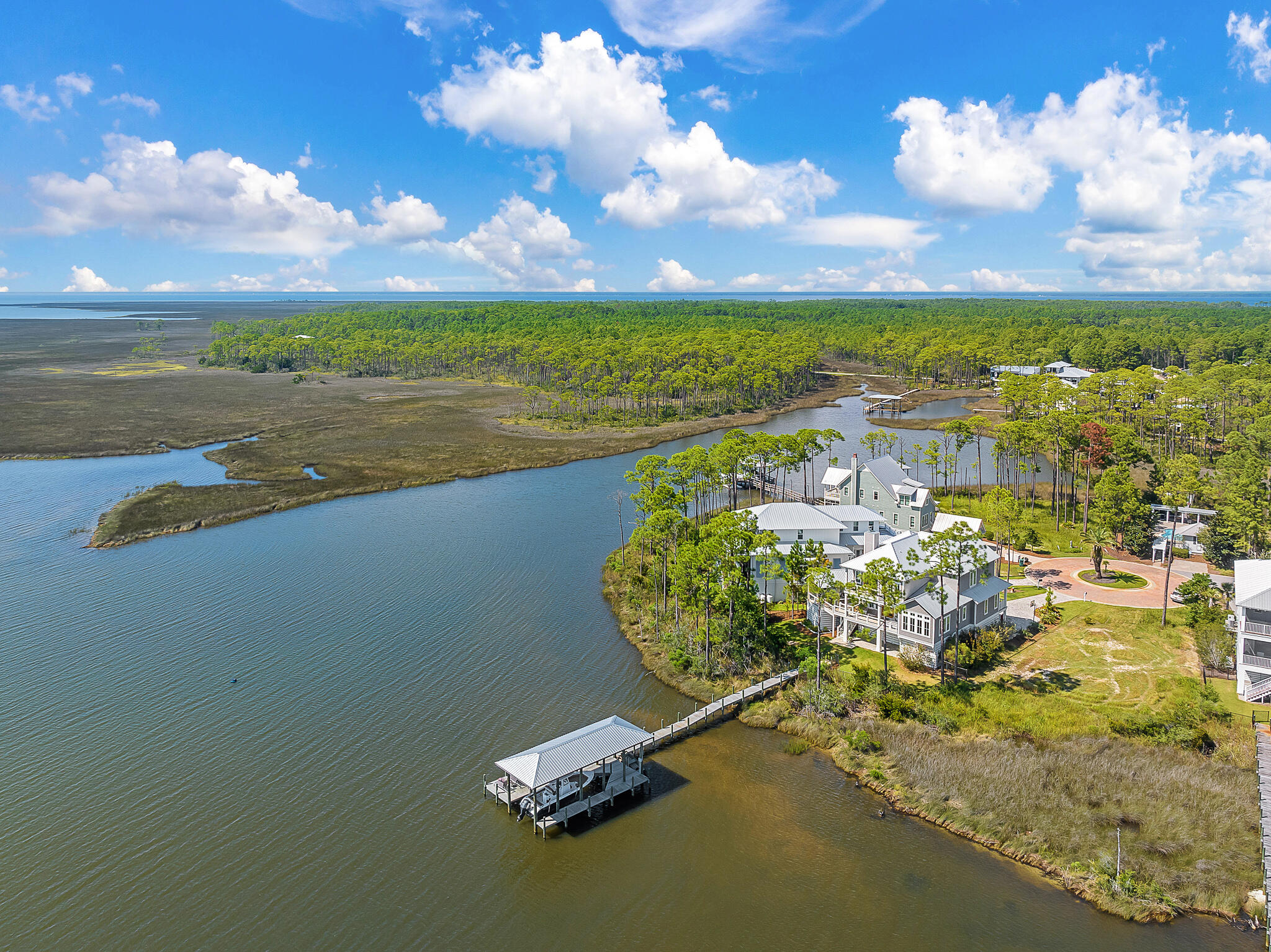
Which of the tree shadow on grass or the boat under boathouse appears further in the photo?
the tree shadow on grass

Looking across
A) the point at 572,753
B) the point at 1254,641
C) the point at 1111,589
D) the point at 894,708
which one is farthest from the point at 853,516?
the point at 572,753

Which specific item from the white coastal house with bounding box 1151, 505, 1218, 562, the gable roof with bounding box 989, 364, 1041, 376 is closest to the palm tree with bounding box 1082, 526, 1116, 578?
the white coastal house with bounding box 1151, 505, 1218, 562

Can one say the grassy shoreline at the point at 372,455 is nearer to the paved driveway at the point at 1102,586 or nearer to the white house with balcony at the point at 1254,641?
the paved driveway at the point at 1102,586

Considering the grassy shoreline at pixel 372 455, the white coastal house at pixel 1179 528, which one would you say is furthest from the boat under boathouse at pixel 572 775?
the grassy shoreline at pixel 372 455

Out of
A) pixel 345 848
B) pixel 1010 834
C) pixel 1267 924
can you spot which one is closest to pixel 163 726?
pixel 345 848

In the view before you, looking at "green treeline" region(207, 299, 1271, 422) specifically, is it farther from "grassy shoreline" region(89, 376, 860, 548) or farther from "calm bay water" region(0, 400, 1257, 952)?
"calm bay water" region(0, 400, 1257, 952)

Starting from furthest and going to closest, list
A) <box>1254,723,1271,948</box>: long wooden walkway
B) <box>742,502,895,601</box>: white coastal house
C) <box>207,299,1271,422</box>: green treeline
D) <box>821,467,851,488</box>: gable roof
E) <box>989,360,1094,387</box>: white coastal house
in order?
1. <box>989,360,1094,387</box>: white coastal house
2. <box>207,299,1271,422</box>: green treeline
3. <box>821,467,851,488</box>: gable roof
4. <box>742,502,895,601</box>: white coastal house
5. <box>1254,723,1271,948</box>: long wooden walkway

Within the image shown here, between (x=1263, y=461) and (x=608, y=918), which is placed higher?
(x=1263, y=461)

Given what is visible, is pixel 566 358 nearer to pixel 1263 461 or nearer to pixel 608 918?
pixel 1263 461
